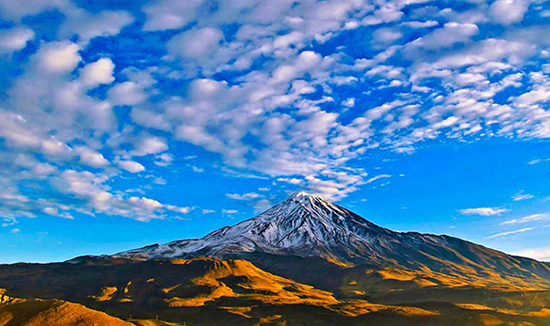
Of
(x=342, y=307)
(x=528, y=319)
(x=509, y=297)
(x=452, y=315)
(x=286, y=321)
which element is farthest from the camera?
(x=509, y=297)

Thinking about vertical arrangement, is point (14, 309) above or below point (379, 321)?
above

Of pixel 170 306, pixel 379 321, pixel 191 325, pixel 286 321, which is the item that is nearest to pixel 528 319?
pixel 379 321

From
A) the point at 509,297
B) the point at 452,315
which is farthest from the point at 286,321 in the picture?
the point at 509,297

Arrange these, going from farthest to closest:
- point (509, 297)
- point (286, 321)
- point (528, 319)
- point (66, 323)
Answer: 1. point (509, 297)
2. point (286, 321)
3. point (528, 319)
4. point (66, 323)

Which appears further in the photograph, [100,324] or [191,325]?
[191,325]

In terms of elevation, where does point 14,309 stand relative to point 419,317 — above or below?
above

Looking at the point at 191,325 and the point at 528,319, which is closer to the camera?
the point at 528,319

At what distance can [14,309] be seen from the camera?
99.6 m

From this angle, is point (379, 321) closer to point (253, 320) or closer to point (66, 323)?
point (253, 320)

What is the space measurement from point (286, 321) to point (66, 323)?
272 feet

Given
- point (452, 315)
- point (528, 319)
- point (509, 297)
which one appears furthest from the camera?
point (509, 297)

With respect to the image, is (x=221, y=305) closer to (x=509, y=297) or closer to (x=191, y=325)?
(x=191, y=325)

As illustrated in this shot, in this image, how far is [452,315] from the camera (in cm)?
14250

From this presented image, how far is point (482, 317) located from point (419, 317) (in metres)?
20.2
